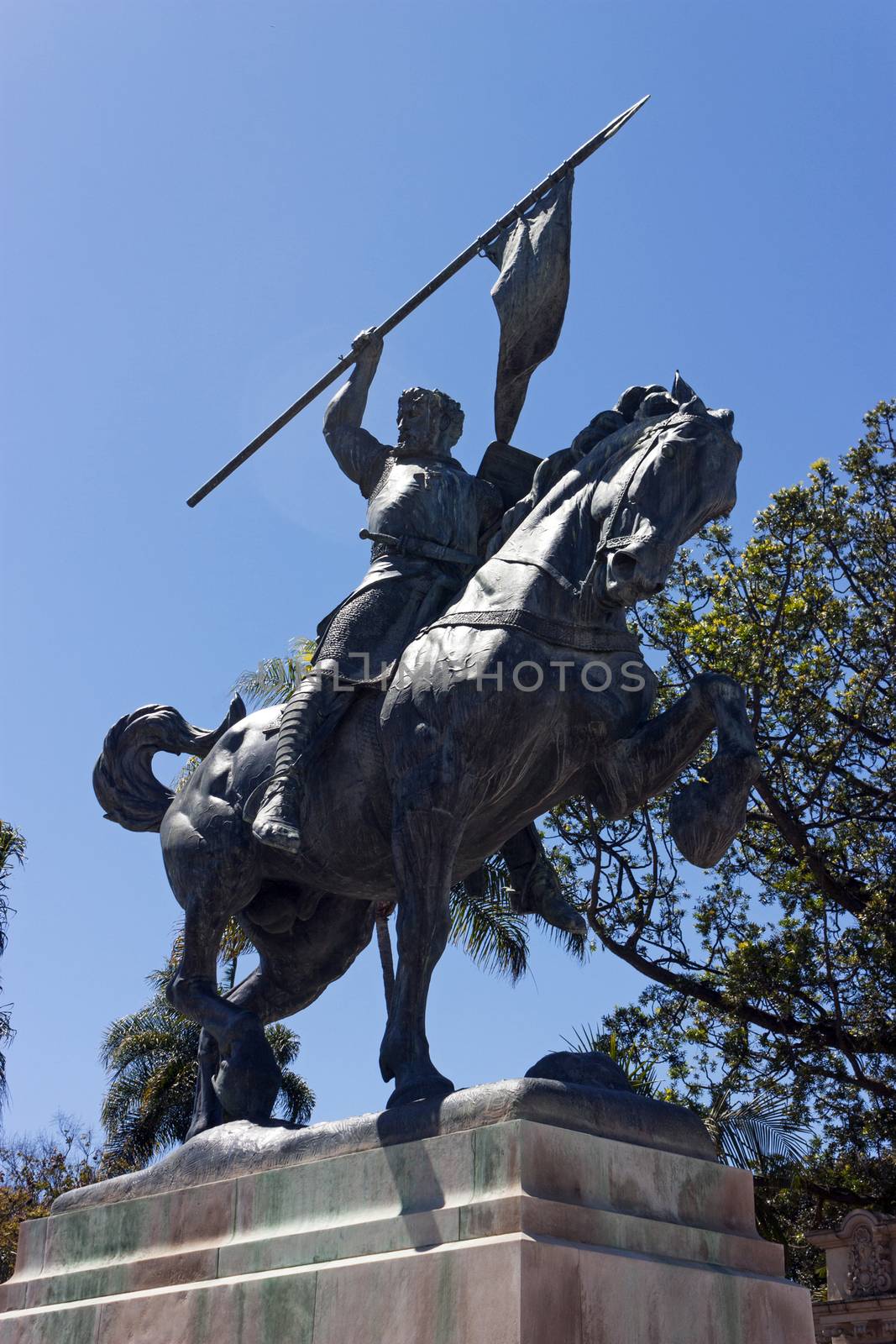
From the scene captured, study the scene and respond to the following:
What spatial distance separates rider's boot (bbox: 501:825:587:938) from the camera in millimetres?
6301

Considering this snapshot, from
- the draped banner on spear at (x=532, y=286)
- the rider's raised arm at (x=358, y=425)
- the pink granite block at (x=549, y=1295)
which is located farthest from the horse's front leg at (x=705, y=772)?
the rider's raised arm at (x=358, y=425)

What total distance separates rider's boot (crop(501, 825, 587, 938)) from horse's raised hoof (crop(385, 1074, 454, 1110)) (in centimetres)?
115

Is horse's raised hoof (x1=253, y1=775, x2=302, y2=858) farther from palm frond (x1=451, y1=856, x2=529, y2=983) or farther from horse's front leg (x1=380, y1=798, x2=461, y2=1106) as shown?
palm frond (x1=451, y1=856, x2=529, y2=983)

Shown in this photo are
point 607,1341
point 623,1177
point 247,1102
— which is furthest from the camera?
point 247,1102

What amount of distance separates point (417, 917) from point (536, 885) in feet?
3.26

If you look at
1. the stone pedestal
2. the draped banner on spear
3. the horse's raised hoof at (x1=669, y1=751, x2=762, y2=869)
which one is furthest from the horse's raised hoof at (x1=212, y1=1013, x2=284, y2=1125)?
the draped banner on spear

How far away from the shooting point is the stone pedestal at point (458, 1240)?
14.1ft

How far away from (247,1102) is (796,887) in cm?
1230

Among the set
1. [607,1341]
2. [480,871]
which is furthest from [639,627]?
[607,1341]

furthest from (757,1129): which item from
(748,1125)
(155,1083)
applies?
(155,1083)

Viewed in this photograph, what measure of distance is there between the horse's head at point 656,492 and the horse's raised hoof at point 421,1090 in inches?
78.1

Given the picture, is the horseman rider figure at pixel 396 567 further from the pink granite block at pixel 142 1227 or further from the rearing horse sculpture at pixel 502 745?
the pink granite block at pixel 142 1227

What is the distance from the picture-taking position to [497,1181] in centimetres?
449

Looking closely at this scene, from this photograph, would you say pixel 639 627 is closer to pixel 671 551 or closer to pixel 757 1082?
pixel 757 1082
